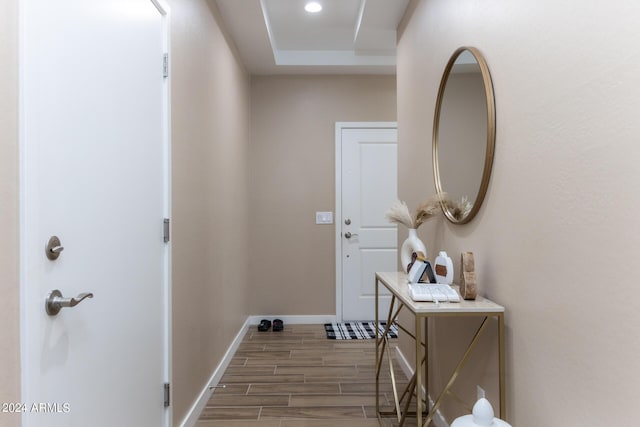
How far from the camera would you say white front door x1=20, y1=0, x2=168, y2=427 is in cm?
95

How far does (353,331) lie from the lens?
12.5ft

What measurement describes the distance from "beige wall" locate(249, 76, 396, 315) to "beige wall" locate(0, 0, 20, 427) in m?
3.19

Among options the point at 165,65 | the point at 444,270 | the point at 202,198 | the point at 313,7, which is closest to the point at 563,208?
the point at 444,270

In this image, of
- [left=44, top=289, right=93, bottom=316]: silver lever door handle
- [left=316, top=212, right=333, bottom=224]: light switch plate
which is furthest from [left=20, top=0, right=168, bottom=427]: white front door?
[left=316, top=212, right=333, bottom=224]: light switch plate

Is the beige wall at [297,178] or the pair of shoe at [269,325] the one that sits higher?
the beige wall at [297,178]

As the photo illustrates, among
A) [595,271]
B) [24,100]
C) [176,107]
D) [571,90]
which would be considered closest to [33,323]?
[24,100]

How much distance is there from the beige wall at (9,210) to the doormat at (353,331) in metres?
2.96

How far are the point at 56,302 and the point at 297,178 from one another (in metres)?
3.19

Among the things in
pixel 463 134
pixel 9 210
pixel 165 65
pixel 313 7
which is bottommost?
pixel 9 210

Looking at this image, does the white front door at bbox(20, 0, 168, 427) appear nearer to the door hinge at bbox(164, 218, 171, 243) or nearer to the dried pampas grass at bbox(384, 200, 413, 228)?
the door hinge at bbox(164, 218, 171, 243)

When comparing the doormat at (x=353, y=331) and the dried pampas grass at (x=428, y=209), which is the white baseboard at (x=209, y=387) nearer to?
the doormat at (x=353, y=331)

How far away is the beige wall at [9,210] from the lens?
0.86 metres

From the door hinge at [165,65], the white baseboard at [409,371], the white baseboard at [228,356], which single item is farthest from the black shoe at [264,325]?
the door hinge at [165,65]

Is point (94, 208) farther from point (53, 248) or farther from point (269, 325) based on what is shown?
point (269, 325)
